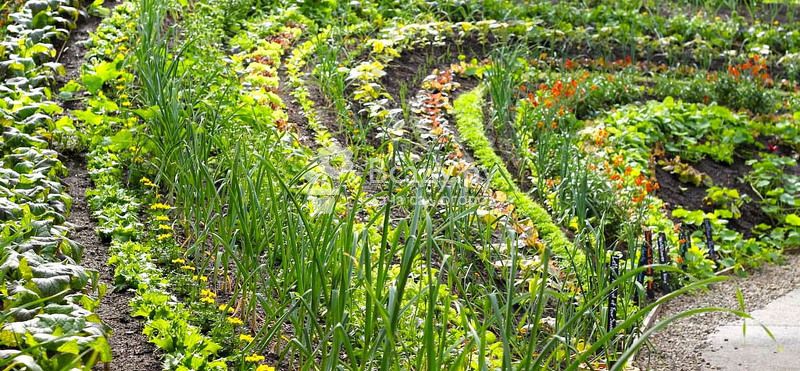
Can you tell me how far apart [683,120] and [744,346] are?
136 inches

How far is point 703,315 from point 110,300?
3159mm

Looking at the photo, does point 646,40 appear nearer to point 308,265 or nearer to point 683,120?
point 683,120

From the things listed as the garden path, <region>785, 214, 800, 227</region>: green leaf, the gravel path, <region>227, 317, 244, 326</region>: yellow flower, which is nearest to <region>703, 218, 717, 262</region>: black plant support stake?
the gravel path

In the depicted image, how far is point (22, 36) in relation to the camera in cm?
707

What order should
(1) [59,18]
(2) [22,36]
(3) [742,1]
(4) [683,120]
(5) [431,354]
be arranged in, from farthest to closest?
(3) [742,1], (4) [683,120], (1) [59,18], (2) [22,36], (5) [431,354]

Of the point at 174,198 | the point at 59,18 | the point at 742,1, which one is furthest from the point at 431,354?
the point at 742,1

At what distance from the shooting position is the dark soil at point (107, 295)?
13.3 feet

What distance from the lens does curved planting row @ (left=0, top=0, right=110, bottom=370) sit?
11.3ft

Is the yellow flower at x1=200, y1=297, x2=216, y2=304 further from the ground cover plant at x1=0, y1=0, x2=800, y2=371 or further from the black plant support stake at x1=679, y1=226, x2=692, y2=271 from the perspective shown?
the black plant support stake at x1=679, y1=226, x2=692, y2=271

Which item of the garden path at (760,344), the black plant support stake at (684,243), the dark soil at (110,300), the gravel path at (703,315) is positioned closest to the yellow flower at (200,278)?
the dark soil at (110,300)

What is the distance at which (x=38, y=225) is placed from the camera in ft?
14.4

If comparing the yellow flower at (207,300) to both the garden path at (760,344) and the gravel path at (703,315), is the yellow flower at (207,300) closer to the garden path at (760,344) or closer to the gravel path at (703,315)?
the gravel path at (703,315)

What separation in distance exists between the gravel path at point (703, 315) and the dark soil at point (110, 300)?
83.7 inches

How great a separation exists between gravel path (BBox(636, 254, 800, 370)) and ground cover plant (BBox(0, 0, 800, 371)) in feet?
0.52
